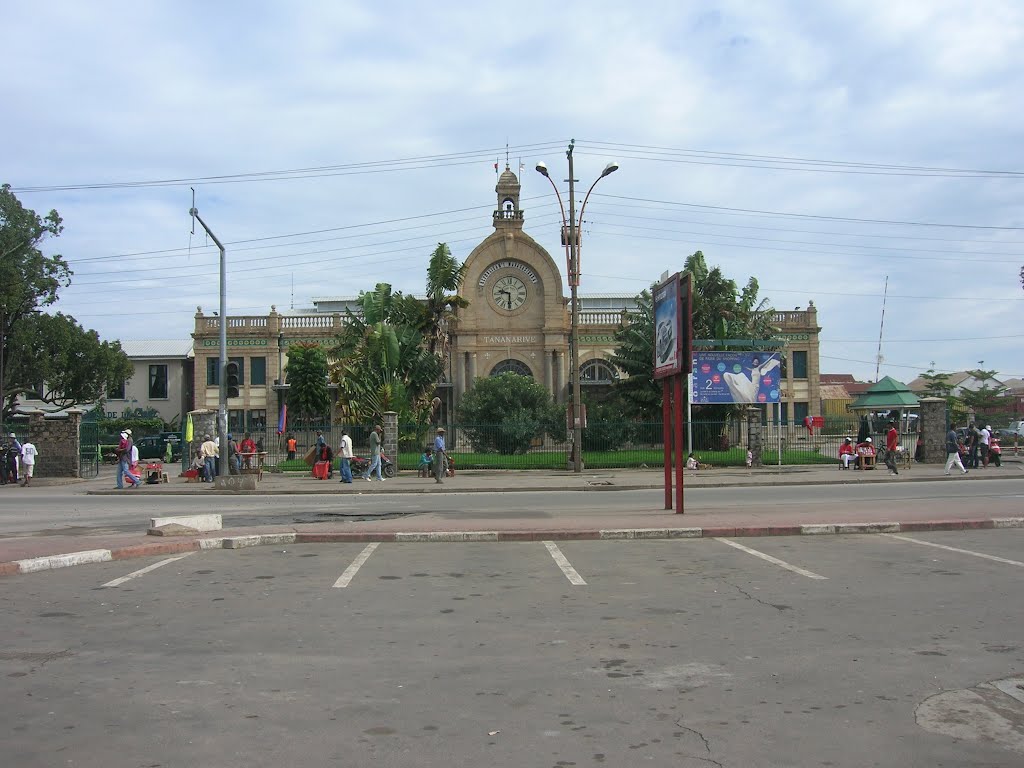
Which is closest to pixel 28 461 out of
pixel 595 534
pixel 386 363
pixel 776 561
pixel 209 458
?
pixel 209 458

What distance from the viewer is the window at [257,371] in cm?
5431

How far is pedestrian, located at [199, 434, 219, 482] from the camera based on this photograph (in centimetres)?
2900

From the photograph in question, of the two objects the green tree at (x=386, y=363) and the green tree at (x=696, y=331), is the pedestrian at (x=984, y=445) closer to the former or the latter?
the green tree at (x=696, y=331)

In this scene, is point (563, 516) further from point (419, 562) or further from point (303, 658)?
point (303, 658)

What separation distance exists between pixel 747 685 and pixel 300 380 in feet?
146

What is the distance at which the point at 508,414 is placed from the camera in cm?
3859

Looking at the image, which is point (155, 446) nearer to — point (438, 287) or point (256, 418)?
point (256, 418)

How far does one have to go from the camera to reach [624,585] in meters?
9.44

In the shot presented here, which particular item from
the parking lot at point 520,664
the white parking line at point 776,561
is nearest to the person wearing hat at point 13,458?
the parking lot at point 520,664

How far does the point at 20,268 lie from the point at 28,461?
14.6 m

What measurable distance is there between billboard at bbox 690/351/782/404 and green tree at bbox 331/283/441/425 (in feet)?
40.9

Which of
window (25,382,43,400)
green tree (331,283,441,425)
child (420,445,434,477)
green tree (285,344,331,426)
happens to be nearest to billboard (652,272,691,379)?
child (420,445,434,477)

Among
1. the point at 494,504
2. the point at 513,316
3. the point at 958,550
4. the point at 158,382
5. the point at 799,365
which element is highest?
the point at 513,316

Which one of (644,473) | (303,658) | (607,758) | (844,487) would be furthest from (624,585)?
(644,473)
